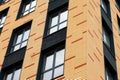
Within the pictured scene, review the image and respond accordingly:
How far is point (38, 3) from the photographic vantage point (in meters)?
21.5

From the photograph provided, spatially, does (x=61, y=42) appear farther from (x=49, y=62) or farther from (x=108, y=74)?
(x=108, y=74)

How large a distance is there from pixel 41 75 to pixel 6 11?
8.50 m

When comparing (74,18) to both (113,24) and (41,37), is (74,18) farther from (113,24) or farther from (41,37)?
(113,24)

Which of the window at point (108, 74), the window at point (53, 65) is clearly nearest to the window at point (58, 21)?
the window at point (53, 65)

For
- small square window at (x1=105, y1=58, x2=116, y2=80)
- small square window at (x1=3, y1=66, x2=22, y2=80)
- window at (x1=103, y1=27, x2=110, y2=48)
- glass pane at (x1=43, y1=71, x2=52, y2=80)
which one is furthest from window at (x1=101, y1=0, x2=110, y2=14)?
glass pane at (x1=43, y1=71, x2=52, y2=80)

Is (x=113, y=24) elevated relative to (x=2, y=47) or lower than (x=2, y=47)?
lower

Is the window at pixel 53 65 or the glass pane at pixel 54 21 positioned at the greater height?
the glass pane at pixel 54 21

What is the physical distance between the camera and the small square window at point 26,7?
2235cm

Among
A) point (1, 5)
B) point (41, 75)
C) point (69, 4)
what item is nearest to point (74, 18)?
point (69, 4)

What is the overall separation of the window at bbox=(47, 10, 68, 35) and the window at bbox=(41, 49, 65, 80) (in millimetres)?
1666

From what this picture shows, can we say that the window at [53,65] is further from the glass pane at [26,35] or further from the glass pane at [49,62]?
the glass pane at [26,35]

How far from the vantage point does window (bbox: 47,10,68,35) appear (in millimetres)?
18812

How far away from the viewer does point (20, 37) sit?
20.6 meters

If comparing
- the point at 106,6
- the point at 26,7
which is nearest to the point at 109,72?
the point at 106,6
